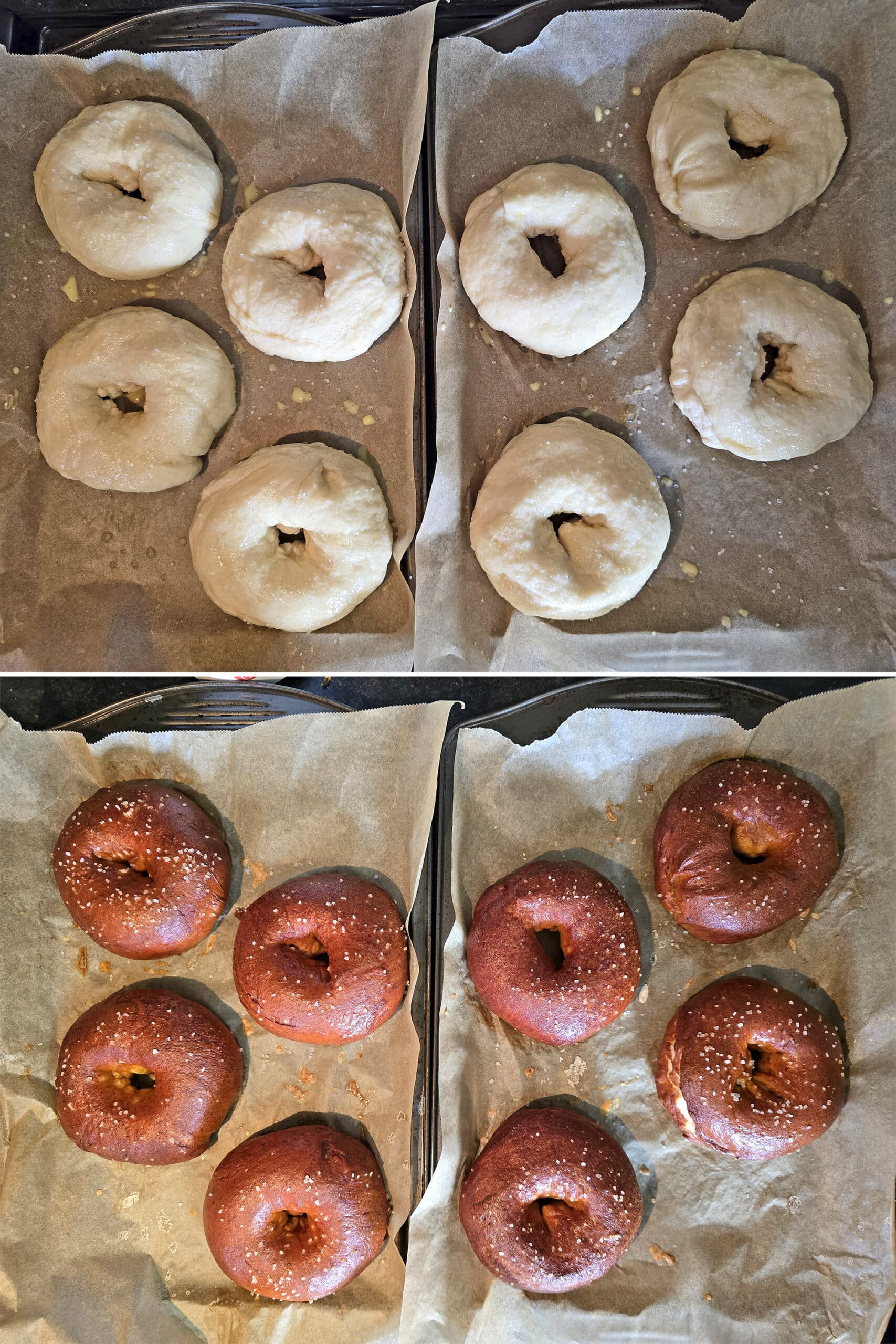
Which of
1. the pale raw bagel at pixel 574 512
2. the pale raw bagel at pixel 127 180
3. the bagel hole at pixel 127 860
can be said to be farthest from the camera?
the bagel hole at pixel 127 860

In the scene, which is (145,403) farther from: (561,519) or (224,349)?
(561,519)

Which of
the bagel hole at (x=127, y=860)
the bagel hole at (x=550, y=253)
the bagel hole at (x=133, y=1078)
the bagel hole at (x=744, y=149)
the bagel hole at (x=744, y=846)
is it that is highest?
the bagel hole at (x=744, y=149)

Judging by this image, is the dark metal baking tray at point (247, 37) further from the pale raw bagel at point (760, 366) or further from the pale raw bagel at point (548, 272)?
the pale raw bagel at point (760, 366)

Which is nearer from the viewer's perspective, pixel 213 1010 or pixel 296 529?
pixel 296 529

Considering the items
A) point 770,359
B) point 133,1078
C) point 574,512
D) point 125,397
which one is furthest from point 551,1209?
point 125,397

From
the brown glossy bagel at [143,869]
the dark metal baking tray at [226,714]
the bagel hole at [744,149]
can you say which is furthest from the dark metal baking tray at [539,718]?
the bagel hole at [744,149]

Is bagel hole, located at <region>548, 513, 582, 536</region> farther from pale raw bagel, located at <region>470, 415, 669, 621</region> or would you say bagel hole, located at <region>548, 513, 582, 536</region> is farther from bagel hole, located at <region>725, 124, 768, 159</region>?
bagel hole, located at <region>725, 124, 768, 159</region>
